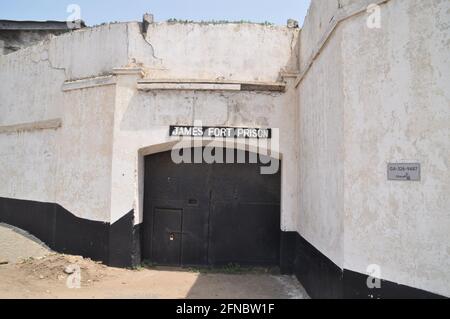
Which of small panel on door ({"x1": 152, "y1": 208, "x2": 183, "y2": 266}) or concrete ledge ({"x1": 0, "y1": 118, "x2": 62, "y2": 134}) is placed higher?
concrete ledge ({"x1": 0, "y1": 118, "x2": 62, "y2": 134})

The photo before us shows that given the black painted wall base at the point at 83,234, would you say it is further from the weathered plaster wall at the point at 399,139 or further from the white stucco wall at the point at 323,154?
the weathered plaster wall at the point at 399,139

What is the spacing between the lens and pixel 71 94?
25.5 feet

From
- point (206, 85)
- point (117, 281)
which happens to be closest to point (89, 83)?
point (206, 85)

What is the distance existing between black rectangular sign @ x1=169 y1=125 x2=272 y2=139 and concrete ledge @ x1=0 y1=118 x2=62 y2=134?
9.85 feet

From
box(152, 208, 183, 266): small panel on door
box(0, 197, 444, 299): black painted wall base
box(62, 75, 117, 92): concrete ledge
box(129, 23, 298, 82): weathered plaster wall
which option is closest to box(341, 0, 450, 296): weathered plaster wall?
box(0, 197, 444, 299): black painted wall base

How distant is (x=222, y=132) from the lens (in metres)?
6.93

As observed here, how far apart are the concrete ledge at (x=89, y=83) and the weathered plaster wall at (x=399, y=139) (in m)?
4.79

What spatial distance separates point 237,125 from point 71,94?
151 inches

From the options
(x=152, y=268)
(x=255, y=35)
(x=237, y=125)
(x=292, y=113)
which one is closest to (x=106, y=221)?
(x=152, y=268)

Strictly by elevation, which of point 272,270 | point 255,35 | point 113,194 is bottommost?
point 272,270

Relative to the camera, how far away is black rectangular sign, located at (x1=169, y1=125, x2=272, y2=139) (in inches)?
273

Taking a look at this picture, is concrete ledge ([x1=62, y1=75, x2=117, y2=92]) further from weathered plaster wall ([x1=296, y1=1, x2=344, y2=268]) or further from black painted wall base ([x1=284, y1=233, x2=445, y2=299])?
black painted wall base ([x1=284, y1=233, x2=445, y2=299])

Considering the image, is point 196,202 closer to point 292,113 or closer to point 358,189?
point 292,113
